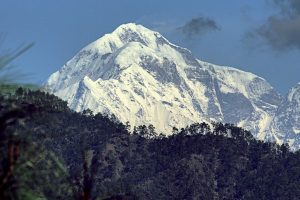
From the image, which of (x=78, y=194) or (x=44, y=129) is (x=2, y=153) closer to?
(x=44, y=129)

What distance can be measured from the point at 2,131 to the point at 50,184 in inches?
58.8

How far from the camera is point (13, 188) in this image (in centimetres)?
1388

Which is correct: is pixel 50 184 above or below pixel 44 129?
below

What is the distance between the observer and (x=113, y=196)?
53.2 feet

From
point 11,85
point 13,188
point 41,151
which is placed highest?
point 11,85

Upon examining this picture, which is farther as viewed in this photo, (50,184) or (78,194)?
(78,194)

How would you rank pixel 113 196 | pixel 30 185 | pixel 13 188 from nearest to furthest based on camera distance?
pixel 13 188, pixel 30 185, pixel 113 196

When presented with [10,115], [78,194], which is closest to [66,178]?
[78,194]

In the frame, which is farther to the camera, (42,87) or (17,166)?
(42,87)

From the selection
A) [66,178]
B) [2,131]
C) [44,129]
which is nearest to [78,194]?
[66,178]

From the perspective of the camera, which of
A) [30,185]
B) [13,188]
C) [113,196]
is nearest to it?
[13,188]

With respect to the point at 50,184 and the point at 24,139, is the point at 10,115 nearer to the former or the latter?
the point at 24,139

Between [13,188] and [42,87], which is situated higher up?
[42,87]

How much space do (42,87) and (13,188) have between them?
10.6 feet
